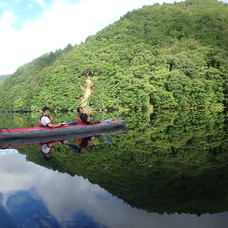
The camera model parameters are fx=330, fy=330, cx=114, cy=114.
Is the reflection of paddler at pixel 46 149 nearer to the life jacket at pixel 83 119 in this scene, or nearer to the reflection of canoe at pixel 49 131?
the reflection of canoe at pixel 49 131

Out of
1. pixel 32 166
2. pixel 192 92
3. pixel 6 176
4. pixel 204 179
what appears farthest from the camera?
pixel 192 92

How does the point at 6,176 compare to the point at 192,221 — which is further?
the point at 6,176

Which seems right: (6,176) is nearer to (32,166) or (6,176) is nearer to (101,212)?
(32,166)

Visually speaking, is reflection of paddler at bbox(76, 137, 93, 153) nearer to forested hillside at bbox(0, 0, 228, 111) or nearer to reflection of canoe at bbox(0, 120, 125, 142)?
reflection of canoe at bbox(0, 120, 125, 142)

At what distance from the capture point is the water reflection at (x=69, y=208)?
6230mm

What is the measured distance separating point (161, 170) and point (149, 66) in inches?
2615

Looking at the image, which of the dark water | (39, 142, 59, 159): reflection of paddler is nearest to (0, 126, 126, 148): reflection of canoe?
(39, 142, 59, 159): reflection of paddler

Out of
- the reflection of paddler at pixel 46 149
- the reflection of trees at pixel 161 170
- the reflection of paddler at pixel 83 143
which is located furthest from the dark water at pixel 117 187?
the reflection of paddler at pixel 83 143

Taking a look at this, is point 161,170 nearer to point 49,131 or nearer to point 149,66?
point 49,131

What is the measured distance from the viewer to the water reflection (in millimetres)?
6230

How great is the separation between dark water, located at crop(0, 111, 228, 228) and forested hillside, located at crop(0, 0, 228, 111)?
51.2 metres

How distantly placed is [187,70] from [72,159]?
58.2m

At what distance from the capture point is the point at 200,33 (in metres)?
93.1

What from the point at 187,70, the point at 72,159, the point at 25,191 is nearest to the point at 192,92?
the point at 187,70
